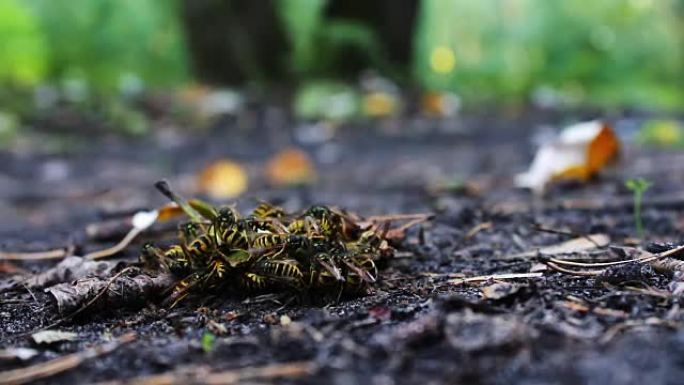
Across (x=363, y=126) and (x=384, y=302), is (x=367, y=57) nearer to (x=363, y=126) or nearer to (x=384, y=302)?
(x=363, y=126)

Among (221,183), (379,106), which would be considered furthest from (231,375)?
(379,106)

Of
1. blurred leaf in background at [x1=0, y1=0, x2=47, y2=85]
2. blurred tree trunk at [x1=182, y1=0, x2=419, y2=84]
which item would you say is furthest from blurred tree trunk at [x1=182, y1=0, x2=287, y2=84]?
blurred leaf in background at [x1=0, y1=0, x2=47, y2=85]

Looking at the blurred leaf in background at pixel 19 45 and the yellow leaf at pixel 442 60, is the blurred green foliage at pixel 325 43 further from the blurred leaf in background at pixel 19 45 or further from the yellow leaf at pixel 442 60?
the yellow leaf at pixel 442 60

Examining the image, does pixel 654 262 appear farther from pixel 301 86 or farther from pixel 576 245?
pixel 301 86

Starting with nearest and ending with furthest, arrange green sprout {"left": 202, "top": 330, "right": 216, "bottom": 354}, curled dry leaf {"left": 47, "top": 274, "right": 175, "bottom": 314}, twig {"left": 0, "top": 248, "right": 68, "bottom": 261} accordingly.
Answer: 1. green sprout {"left": 202, "top": 330, "right": 216, "bottom": 354}
2. curled dry leaf {"left": 47, "top": 274, "right": 175, "bottom": 314}
3. twig {"left": 0, "top": 248, "right": 68, "bottom": 261}

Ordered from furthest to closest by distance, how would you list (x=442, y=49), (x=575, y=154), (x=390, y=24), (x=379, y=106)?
(x=442, y=49), (x=390, y=24), (x=379, y=106), (x=575, y=154)

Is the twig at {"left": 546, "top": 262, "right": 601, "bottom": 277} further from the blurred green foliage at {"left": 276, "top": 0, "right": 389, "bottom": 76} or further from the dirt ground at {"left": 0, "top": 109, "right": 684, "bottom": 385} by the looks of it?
the blurred green foliage at {"left": 276, "top": 0, "right": 389, "bottom": 76}
